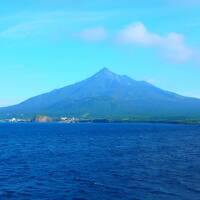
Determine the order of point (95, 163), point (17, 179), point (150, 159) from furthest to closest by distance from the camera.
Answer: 1. point (150, 159)
2. point (95, 163)
3. point (17, 179)

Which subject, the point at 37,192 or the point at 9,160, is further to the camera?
the point at 9,160

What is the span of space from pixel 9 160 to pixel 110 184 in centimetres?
2615

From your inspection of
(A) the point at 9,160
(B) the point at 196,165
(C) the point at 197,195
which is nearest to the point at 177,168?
(B) the point at 196,165

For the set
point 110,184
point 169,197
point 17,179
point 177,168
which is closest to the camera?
point 169,197

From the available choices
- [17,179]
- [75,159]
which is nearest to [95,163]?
[75,159]

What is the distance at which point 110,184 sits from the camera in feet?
144

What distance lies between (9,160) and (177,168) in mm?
24595

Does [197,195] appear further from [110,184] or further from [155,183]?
[110,184]

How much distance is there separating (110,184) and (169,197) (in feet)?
24.6

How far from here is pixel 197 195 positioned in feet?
128

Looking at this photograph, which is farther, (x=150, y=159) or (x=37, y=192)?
(x=150, y=159)

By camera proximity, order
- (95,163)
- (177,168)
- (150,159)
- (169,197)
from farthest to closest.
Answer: (150,159)
(95,163)
(177,168)
(169,197)

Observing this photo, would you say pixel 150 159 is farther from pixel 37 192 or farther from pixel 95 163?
pixel 37 192

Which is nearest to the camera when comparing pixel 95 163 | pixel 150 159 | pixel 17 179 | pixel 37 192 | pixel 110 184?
pixel 37 192
